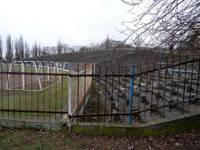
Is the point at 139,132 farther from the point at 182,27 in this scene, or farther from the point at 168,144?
the point at 182,27

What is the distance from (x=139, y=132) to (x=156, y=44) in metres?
1.76

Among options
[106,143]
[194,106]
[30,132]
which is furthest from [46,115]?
[194,106]

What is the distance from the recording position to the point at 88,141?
15.6 feet

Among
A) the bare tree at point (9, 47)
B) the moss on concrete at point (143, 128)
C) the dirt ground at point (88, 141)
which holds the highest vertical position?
the bare tree at point (9, 47)

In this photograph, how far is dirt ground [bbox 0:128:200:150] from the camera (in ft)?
14.8

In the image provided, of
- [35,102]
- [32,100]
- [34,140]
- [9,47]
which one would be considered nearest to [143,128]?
[34,140]

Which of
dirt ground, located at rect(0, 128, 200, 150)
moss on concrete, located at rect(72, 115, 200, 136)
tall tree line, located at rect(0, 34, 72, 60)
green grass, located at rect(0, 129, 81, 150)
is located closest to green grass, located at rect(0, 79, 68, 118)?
green grass, located at rect(0, 129, 81, 150)

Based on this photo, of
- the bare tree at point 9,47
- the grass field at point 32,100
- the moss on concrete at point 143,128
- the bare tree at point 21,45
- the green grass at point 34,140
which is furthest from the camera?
the bare tree at point 21,45

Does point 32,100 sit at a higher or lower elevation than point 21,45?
lower

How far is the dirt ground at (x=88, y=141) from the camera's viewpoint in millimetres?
4500

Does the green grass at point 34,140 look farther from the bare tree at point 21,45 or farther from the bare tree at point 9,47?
the bare tree at point 21,45

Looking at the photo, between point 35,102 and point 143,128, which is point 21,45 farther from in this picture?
point 143,128

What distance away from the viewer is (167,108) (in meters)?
5.75

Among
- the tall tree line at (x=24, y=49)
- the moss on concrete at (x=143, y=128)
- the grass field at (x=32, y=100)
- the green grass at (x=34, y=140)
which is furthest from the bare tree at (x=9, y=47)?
the moss on concrete at (x=143, y=128)
